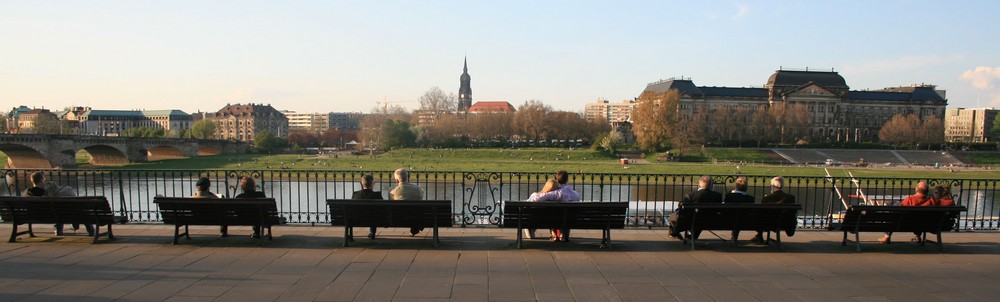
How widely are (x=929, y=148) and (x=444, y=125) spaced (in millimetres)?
68517

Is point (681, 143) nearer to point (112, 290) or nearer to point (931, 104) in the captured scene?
point (112, 290)

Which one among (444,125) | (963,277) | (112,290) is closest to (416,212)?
(112,290)

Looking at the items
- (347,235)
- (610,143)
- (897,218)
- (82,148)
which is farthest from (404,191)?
(610,143)

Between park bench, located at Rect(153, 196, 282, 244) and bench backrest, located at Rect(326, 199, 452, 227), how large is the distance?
88 centimetres

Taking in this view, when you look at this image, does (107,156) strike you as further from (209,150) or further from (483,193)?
(483,193)

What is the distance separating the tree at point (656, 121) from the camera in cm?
6938

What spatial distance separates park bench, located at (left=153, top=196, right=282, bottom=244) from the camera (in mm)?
7625

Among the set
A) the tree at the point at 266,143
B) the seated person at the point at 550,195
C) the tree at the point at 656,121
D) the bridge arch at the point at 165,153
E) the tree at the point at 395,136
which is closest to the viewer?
the seated person at the point at 550,195

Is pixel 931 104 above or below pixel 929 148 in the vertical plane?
above

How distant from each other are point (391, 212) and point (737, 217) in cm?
462


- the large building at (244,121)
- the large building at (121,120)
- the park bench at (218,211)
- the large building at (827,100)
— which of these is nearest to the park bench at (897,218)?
the park bench at (218,211)

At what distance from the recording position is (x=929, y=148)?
259 feet

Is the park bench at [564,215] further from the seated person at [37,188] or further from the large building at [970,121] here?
the large building at [970,121]

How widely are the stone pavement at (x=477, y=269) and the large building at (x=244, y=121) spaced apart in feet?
475
